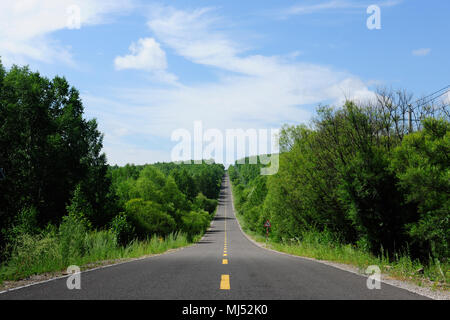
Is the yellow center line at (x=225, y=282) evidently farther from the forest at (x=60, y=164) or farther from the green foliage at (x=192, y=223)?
the green foliage at (x=192, y=223)

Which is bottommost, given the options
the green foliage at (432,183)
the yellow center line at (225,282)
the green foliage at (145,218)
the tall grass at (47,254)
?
the green foliage at (145,218)

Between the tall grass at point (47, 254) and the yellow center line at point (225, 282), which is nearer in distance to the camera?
the yellow center line at point (225, 282)

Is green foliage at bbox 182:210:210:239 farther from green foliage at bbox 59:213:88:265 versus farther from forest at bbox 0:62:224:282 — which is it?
green foliage at bbox 59:213:88:265

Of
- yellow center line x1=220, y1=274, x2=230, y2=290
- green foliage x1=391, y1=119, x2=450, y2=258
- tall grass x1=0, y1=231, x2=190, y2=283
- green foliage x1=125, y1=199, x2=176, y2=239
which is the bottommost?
green foliage x1=125, y1=199, x2=176, y2=239

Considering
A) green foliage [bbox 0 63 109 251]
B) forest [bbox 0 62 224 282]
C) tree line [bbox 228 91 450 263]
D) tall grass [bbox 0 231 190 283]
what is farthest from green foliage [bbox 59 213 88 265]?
green foliage [bbox 0 63 109 251]

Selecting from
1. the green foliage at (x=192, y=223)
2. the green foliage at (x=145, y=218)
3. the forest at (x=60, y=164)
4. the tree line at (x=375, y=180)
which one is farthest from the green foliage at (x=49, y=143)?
the tree line at (x=375, y=180)

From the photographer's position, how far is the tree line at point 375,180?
1143 centimetres

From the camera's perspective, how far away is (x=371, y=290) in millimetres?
6176

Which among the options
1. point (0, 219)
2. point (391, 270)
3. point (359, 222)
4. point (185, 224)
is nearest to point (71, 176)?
point (185, 224)

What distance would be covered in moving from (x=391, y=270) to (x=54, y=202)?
4144 centimetres

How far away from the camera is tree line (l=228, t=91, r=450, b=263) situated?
11430 millimetres

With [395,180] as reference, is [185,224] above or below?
below

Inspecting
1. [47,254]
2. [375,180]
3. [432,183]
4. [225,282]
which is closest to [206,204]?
[375,180]
